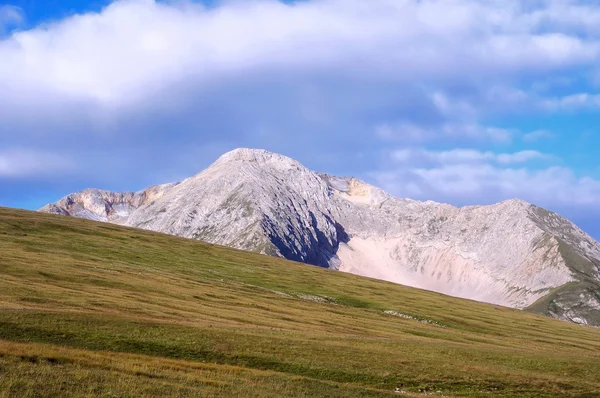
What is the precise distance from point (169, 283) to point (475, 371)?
7073 cm

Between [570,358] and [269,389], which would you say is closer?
[269,389]

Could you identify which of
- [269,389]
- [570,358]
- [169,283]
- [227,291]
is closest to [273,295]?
[227,291]

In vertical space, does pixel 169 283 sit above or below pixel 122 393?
above

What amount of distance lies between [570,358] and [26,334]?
60.6 metres

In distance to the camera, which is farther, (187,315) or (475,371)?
(187,315)

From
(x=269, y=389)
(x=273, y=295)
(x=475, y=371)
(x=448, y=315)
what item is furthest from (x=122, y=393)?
(x=448, y=315)

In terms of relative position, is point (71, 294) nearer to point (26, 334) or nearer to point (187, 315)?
point (187, 315)

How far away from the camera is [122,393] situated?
3594 centimetres

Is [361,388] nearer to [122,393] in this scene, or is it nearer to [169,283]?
[122,393]

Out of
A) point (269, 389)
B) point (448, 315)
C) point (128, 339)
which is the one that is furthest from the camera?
point (448, 315)

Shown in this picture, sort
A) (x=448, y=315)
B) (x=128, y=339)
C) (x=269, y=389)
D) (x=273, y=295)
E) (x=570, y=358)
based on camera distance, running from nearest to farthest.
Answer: (x=269, y=389), (x=128, y=339), (x=570, y=358), (x=273, y=295), (x=448, y=315)

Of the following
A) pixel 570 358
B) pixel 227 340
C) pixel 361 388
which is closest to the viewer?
pixel 361 388

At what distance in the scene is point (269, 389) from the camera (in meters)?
43.2

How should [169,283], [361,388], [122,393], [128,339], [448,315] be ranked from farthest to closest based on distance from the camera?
[448,315] < [169,283] < [128,339] < [361,388] < [122,393]
